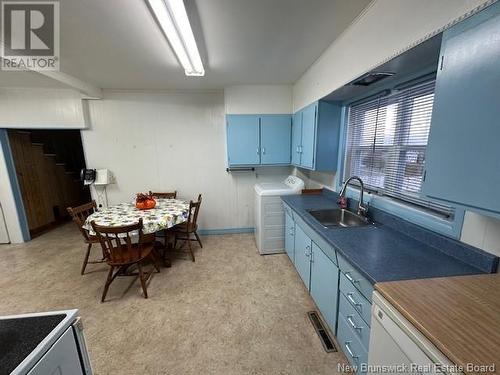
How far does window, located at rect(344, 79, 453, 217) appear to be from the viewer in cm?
148

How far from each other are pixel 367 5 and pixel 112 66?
2657 millimetres

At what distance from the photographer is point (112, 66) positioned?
8.00 feet

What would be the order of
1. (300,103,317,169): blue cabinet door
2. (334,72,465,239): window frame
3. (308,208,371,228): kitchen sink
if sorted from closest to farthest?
1. (334,72,465,239): window frame
2. (308,208,371,228): kitchen sink
3. (300,103,317,169): blue cabinet door

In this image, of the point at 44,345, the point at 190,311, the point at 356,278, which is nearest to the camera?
the point at 44,345

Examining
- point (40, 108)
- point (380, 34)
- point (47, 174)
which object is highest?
point (380, 34)

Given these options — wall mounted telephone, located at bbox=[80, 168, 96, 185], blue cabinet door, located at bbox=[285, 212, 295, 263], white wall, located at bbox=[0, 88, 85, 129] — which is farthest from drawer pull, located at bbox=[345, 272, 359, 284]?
white wall, located at bbox=[0, 88, 85, 129]

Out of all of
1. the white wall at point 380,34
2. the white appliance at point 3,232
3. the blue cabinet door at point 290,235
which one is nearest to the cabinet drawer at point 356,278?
the blue cabinet door at point 290,235

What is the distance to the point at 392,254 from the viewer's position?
1272mm

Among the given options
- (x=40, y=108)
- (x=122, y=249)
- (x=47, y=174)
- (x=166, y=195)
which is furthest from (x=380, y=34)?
(x=47, y=174)

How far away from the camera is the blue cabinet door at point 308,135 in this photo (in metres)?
2.48

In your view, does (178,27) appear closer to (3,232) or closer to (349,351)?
(349,351)

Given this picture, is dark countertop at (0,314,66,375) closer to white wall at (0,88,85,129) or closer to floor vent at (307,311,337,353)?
floor vent at (307,311,337,353)

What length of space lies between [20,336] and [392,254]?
181 centimetres

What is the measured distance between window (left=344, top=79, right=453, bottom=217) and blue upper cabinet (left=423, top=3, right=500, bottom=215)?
0.95ft
